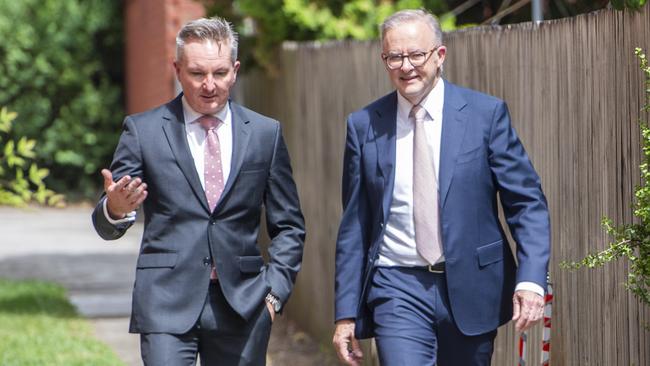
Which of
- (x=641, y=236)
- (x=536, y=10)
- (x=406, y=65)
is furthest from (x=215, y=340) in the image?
(x=536, y=10)

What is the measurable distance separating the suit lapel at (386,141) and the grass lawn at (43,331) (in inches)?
174

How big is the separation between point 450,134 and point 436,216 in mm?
296

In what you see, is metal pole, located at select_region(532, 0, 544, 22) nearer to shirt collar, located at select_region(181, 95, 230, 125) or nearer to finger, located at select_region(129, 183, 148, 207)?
shirt collar, located at select_region(181, 95, 230, 125)

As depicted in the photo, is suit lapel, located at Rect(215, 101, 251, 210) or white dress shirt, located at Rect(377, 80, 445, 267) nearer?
white dress shirt, located at Rect(377, 80, 445, 267)

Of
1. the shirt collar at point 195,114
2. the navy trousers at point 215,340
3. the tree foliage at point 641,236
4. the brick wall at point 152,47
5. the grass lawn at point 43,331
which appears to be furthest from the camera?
the brick wall at point 152,47

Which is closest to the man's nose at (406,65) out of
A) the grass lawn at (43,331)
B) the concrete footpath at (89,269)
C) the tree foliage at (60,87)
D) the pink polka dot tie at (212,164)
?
the pink polka dot tie at (212,164)

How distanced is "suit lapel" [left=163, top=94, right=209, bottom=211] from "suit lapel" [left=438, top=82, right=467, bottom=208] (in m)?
0.85

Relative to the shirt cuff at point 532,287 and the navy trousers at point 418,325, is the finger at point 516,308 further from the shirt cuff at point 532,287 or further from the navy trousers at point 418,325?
the navy trousers at point 418,325

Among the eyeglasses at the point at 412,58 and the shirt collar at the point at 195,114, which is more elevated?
the eyeglasses at the point at 412,58

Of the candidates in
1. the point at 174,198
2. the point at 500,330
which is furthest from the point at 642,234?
the point at 500,330

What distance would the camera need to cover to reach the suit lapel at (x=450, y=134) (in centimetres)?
458

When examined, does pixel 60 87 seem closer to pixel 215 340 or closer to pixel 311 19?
pixel 311 19

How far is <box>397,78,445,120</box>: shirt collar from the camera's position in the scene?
185 inches

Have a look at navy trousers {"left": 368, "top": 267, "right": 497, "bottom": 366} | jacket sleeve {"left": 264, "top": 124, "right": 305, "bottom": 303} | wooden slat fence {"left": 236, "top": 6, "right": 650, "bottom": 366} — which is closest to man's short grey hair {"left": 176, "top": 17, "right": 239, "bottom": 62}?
jacket sleeve {"left": 264, "top": 124, "right": 305, "bottom": 303}
